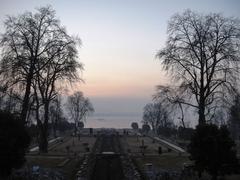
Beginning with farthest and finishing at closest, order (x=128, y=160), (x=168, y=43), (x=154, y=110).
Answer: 1. (x=154, y=110)
2. (x=128, y=160)
3. (x=168, y=43)

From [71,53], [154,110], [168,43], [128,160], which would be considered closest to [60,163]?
[128,160]

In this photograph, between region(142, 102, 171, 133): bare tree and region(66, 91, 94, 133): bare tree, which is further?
region(142, 102, 171, 133): bare tree

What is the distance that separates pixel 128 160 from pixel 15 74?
518 inches

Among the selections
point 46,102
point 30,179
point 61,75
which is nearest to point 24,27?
point 61,75

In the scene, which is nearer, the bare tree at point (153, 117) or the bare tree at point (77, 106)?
the bare tree at point (77, 106)

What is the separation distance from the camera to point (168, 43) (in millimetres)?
31312

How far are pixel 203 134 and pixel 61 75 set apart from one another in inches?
693

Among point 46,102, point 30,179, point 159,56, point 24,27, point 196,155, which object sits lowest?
point 30,179

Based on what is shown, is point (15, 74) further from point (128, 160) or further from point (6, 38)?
point (128, 160)

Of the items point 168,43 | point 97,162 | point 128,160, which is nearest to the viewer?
point 168,43

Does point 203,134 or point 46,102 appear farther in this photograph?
point 46,102

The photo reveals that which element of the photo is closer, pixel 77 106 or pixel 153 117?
pixel 77 106

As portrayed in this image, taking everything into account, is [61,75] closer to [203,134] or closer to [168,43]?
[168,43]

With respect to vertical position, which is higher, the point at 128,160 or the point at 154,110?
the point at 154,110
